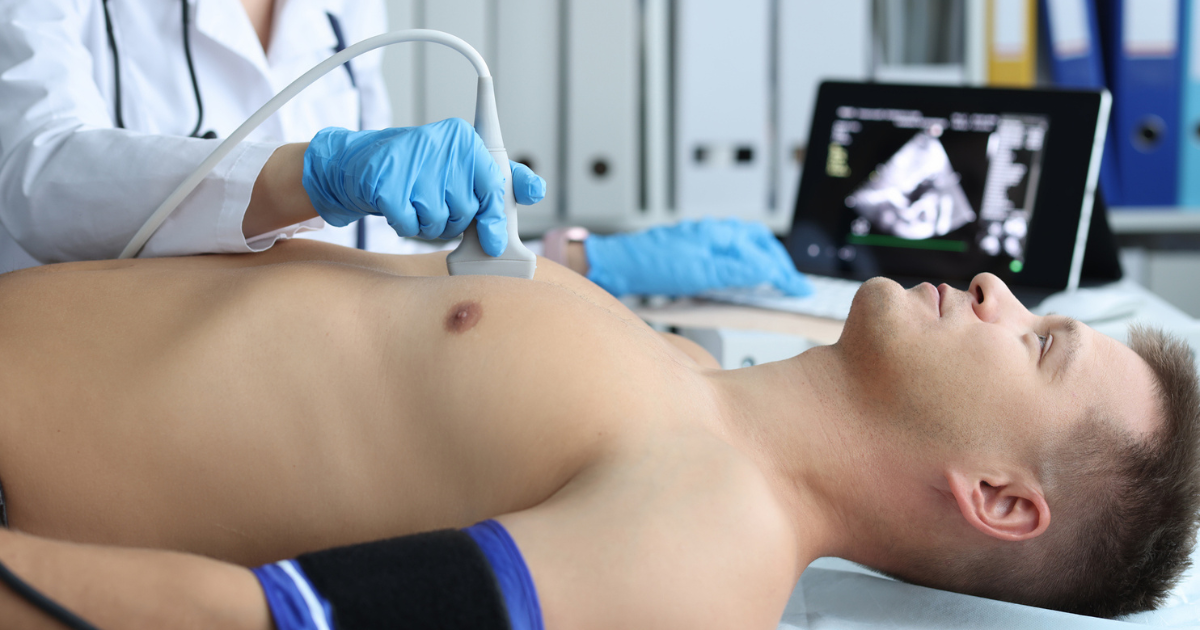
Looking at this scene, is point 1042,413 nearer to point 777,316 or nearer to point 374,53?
point 777,316

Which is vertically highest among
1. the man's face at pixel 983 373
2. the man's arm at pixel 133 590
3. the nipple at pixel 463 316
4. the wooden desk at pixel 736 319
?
the nipple at pixel 463 316

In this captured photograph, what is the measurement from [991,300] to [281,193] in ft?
2.60

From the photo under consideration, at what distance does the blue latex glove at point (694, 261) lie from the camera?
146 cm

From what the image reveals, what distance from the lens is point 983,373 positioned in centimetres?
88

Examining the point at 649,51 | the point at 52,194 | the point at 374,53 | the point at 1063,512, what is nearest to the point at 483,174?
the point at 52,194

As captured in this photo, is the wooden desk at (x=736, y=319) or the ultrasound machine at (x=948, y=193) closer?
the wooden desk at (x=736, y=319)

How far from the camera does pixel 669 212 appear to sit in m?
2.30

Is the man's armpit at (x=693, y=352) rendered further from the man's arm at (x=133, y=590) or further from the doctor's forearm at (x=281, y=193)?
the man's arm at (x=133, y=590)

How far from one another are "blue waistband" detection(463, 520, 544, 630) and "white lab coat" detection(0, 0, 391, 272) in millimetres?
532

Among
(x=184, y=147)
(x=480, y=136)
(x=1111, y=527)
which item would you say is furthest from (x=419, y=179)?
(x=1111, y=527)

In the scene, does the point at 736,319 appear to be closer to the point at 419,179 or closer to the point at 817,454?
the point at 817,454

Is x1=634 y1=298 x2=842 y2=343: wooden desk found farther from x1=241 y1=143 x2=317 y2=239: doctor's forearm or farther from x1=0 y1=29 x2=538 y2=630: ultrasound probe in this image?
x1=241 y1=143 x2=317 y2=239: doctor's forearm

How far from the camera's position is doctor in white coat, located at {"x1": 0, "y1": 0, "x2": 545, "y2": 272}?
0.89m

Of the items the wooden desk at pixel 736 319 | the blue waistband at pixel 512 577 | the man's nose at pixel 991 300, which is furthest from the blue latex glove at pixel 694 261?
the blue waistband at pixel 512 577
